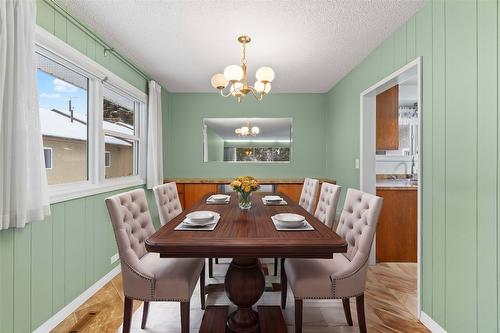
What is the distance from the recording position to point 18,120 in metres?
1.54

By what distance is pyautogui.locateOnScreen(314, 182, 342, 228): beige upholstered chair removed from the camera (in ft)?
7.43

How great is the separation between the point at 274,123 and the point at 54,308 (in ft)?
12.2

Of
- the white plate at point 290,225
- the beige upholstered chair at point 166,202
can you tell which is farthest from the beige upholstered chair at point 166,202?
the white plate at point 290,225

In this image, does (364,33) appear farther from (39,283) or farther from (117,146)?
(39,283)

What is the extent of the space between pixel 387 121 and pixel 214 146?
273 centimetres

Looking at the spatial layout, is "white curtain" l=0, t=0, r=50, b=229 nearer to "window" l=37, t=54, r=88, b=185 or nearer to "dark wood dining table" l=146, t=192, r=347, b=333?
"window" l=37, t=54, r=88, b=185

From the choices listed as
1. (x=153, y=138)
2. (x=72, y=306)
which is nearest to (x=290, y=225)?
(x=72, y=306)

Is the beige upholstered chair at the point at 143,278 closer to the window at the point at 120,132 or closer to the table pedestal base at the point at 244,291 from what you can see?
the table pedestal base at the point at 244,291

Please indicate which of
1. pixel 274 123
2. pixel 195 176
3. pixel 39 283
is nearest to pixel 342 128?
pixel 274 123

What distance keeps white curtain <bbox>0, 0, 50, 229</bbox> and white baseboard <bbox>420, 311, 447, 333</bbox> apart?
276 cm

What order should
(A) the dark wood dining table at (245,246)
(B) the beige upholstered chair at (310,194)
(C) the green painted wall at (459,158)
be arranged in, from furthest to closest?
(B) the beige upholstered chair at (310,194) < (C) the green painted wall at (459,158) < (A) the dark wood dining table at (245,246)

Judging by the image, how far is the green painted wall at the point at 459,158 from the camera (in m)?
1.45

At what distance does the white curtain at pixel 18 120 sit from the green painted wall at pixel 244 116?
2936 mm

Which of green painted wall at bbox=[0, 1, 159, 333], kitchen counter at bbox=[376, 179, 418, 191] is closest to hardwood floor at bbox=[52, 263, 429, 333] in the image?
green painted wall at bbox=[0, 1, 159, 333]
